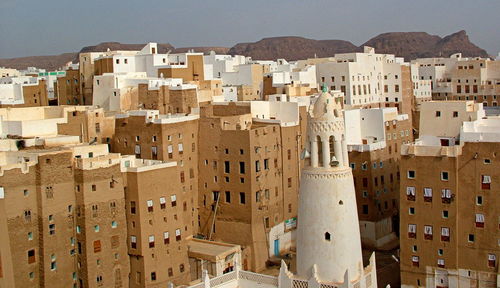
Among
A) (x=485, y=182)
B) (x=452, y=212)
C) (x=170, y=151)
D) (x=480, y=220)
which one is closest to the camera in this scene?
(x=485, y=182)

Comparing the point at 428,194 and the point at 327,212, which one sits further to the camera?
the point at 428,194

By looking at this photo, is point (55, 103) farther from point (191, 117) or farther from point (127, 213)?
point (127, 213)

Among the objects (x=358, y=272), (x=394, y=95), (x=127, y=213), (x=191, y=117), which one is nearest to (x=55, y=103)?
(x=191, y=117)

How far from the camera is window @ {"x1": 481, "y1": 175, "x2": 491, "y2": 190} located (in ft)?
130

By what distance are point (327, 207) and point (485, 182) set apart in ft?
64.0

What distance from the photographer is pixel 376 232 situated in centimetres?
5562

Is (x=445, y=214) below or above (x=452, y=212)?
below

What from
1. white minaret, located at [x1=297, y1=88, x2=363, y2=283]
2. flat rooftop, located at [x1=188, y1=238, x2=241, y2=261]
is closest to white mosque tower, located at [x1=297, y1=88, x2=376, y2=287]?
white minaret, located at [x1=297, y1=88, x2=363, y2=283]

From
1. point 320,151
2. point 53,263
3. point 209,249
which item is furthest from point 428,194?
point 53,263

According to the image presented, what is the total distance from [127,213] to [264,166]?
12.5 meters

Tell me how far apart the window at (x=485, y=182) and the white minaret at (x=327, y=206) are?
18508 mm

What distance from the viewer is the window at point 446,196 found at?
134ft

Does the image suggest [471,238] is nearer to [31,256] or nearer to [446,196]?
[446,196]

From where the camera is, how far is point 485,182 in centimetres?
3972
